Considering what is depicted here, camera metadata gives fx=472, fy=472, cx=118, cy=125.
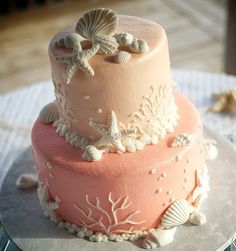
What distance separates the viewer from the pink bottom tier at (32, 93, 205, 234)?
42.4 inches

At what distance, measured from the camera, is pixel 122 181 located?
1.08 metres

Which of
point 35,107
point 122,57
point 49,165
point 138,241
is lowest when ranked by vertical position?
point 35,107

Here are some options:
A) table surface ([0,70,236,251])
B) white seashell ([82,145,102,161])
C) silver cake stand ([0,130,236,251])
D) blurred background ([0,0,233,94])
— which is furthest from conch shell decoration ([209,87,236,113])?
blurred background ([0,0,233,94])

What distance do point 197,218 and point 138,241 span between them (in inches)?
6.3

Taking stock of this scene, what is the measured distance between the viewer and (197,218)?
119 centimetres

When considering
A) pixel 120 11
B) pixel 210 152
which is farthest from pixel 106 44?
pixel 120 11

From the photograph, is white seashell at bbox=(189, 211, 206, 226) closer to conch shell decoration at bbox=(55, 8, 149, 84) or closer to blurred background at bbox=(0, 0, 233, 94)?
conch shell decoration at bbox=(55, 8, 149, 84)

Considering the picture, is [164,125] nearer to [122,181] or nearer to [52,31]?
[122,181]

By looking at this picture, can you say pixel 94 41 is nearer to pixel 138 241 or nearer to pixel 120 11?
pixel 138 241

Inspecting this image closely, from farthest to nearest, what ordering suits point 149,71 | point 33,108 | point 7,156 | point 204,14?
point 204,14
point 33,108
point 7,156
point 149,71

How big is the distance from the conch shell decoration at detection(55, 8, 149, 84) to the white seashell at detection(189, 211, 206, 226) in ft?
1.47

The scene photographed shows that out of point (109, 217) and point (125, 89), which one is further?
point (109, 217)

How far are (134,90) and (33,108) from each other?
0.88m

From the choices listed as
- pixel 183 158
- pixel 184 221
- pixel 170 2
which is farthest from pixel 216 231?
pixel 170 2
